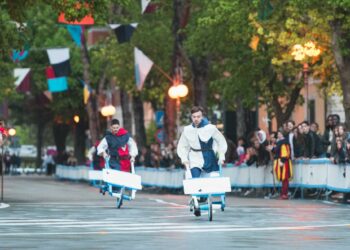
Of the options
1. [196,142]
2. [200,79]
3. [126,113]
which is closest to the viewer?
[196,142]

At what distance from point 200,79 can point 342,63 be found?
13960mm

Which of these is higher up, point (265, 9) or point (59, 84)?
point (265, 9)

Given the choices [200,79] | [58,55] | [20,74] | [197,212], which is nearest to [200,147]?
[197,212]

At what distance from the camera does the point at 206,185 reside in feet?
81.8

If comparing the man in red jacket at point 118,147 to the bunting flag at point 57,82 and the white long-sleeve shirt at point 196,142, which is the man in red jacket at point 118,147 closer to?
the white long-sleeve shirt at point 196,142

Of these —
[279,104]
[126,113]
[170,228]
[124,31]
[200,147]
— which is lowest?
[170,228]

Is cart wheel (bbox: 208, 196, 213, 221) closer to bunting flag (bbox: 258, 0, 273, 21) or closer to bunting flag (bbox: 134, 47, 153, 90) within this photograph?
bunting flag (bbox: 258, 0, 273, 21)

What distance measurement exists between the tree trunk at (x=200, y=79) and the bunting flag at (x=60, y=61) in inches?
272

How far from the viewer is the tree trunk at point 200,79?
58.0 metres

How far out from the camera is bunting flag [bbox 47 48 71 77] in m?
64.3

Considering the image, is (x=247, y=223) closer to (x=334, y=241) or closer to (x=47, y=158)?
(x=334, y=241)

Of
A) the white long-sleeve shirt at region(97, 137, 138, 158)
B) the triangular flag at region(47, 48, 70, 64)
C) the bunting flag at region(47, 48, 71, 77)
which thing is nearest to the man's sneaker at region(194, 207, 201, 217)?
the white long-sleeve shirt at region(97, 137, 138, 158)

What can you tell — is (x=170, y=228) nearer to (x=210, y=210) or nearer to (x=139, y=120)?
(x=210, y=210)

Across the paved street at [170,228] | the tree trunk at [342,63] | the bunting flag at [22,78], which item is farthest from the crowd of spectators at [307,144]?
the bunting flag at [22,78]
